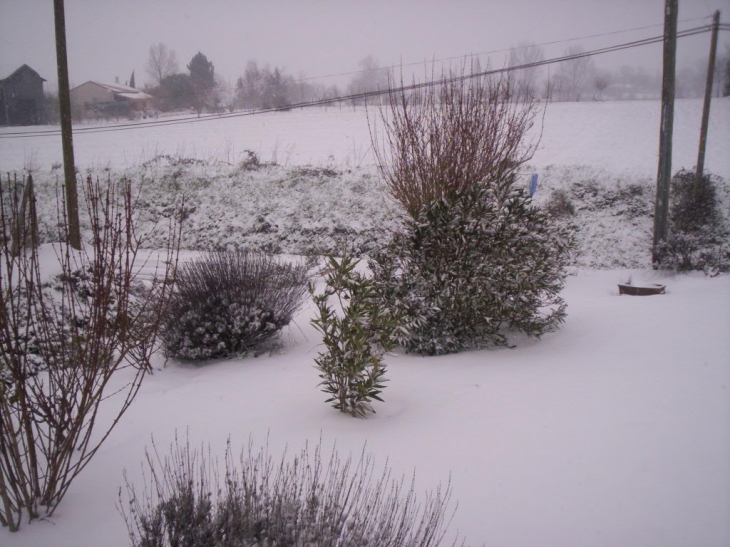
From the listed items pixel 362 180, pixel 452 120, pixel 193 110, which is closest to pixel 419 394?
pixel 452 120

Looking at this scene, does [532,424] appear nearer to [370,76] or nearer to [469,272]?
[469,272]

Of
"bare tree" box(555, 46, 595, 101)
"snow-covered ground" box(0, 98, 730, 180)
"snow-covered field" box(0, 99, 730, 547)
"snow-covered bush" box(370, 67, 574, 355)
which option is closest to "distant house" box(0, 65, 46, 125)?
"snow-covered ground" box(0, 98, 730, 180)

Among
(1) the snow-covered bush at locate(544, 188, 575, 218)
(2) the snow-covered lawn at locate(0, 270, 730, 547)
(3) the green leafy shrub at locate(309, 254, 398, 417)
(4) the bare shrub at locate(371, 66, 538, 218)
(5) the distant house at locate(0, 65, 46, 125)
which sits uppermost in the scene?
(5) the distant house at locate(0, 65, 46, 125)

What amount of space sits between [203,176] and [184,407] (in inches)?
600

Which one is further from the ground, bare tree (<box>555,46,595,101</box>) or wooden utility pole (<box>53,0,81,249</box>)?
bare tree (<box>555,46,595,101</box>)

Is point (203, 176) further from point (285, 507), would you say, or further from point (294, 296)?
point (285, 507)

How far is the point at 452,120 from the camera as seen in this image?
23.5 ft

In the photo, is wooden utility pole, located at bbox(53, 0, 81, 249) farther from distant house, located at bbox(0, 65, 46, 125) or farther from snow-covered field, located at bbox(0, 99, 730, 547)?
snow-covered field, located at bbox(0, 99, 730, 547)

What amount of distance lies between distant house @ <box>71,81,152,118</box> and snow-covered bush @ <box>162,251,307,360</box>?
2395cm

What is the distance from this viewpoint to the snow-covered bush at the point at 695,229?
390 inches

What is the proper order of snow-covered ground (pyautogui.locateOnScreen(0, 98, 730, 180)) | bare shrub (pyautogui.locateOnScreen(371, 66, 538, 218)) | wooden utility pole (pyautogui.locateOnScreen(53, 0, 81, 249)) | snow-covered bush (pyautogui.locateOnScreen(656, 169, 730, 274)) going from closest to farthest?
bare shrub (pyautogui.locateOnScreen(371, 66, 538, 218)), wooden utility pole (pyautogui.locateOnScreen(53, 0, 81, 249)), snow-covered bush (pyautogui.locateOnScreen(656, 169, 730, 274)), snow-covered ground (pyautogui.locateOnScreen(0, 98, 730, 180))

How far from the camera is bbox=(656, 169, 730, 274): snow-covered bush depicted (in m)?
9.91

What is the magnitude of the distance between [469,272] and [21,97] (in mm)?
16099

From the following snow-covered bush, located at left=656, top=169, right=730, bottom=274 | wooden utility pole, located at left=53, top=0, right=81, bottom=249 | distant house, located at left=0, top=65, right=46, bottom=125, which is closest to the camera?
wooden utility pole, located at left=53, top=0, right=81, bottom=249
